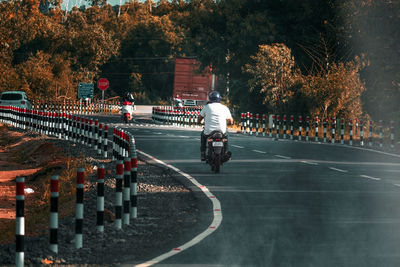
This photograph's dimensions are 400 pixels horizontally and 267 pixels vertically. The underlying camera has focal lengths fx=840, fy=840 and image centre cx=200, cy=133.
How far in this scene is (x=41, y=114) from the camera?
37.0 m

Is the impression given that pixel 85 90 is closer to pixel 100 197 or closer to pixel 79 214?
pixel 100 197

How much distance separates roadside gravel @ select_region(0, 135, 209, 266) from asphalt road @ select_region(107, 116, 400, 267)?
1.61ft

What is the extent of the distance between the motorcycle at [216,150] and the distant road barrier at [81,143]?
1.82 metres

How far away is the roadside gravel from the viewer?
30.5ft

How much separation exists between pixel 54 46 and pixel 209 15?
38.4 m

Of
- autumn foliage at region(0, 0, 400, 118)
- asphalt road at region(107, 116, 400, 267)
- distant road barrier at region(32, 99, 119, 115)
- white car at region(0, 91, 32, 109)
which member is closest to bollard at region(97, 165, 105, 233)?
asphalt road at region(107, 116, 400, 267)

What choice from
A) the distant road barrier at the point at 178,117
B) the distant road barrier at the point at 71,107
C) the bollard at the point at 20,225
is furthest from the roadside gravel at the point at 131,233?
the distant road barrier at the point at 71,107

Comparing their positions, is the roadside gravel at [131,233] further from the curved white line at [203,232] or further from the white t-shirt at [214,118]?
the white t-shirt at [214,118]

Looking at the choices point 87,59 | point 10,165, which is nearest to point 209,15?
point 10,165

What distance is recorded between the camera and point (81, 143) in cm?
2966

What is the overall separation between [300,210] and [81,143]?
57.8ft

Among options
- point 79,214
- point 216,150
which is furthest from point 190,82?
point 79,214

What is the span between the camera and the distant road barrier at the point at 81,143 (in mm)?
9278

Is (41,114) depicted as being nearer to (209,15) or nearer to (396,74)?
(396,74)
